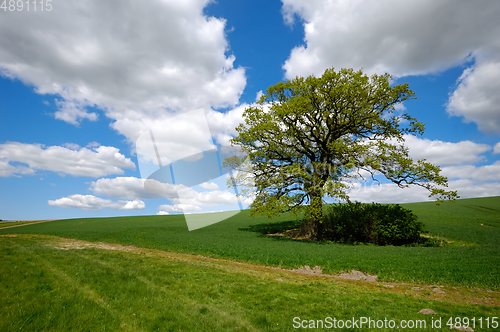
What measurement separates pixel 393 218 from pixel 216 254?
60.2ft

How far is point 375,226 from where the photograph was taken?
945 inches

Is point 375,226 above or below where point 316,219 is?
below

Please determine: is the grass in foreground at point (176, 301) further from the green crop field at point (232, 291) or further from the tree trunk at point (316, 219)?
the tree trunk at point (316, 219)

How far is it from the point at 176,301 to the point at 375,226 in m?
22.2

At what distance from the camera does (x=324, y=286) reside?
10.5m

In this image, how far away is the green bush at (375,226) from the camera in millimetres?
23531

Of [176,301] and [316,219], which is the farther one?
[316,219]

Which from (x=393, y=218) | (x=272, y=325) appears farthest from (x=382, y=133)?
(x=272, y=325)

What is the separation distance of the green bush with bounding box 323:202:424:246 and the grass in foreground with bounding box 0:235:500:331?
576 inches

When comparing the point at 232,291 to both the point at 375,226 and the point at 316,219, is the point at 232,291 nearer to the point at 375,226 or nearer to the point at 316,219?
the point at 316,219

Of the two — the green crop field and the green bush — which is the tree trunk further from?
the green crop field

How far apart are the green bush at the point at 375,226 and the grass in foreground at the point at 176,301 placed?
14619 millimetres

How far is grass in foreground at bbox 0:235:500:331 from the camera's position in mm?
6656

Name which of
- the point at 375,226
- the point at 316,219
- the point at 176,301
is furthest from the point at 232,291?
the point at 375,226
